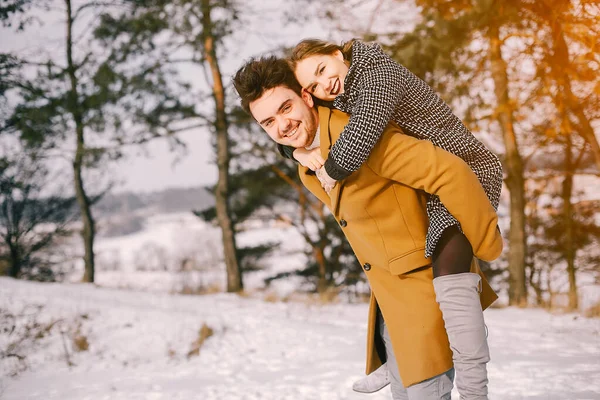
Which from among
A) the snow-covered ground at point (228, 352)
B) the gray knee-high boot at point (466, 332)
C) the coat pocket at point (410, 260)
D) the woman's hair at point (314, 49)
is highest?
the woman's hair at point (314, 49)

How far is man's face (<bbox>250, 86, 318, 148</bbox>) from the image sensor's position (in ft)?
5.58

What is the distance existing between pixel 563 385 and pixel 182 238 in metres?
45.2

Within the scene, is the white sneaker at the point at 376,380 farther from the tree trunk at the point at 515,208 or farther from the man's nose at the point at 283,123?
the tree trunk at the point at 515,208

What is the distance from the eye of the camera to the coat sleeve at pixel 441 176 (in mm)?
1395

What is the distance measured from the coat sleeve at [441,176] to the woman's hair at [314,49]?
0.55 metres

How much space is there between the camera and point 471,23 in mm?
6941

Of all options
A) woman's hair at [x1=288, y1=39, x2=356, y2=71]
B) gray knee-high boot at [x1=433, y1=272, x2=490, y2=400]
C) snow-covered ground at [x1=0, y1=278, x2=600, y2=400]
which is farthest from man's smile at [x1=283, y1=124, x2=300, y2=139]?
snow-covered ground at [x1=0, y1=278, x2=600, y2=400]

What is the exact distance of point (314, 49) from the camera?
6.07ft

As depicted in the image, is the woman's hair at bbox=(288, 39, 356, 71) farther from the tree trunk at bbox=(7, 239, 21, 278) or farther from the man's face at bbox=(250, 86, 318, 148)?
the tree trunk at bbox=(7, 239, 21, 278)

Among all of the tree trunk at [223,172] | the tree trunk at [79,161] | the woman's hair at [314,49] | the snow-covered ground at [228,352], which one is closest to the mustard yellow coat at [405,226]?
the woman's hair at [314,49]

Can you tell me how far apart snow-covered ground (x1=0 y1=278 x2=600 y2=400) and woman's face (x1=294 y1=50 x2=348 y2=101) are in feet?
7.68

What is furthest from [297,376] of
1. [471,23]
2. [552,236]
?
[552,236]

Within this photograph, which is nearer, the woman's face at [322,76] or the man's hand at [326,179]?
the man's hand at [326,179]

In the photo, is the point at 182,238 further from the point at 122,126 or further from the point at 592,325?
the point at 592,325
